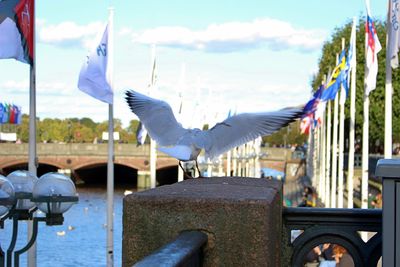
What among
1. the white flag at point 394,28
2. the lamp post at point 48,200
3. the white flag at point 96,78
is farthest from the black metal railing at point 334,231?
the white flag at point 96,78

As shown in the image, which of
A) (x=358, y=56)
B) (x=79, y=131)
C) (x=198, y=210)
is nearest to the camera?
(x=198, y=210)

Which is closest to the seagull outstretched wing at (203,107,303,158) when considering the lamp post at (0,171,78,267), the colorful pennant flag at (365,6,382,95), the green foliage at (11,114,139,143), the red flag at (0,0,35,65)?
the lamp post at (0,171,78,267)

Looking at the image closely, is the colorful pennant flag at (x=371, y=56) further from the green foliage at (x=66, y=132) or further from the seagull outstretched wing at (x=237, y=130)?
the green foliage at (x=66, y=132)

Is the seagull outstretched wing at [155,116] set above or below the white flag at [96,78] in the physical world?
below

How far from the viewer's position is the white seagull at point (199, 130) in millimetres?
Result: 7812

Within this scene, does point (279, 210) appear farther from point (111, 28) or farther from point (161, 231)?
point (111, 28)

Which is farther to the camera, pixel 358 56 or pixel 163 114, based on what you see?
pixel 358 56

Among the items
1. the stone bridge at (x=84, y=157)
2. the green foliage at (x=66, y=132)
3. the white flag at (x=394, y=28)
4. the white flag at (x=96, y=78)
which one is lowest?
the stone bridge at (x=84, y=157)

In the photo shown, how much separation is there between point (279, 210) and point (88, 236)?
40851mm

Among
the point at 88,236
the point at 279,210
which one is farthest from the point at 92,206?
the point at 279,210

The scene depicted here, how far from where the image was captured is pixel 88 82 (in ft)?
67.4

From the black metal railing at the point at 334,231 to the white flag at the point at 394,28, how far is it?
587 inches

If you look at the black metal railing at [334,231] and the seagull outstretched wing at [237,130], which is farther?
the seagull outstretched wing at [237,130]

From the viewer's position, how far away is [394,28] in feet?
61.7
